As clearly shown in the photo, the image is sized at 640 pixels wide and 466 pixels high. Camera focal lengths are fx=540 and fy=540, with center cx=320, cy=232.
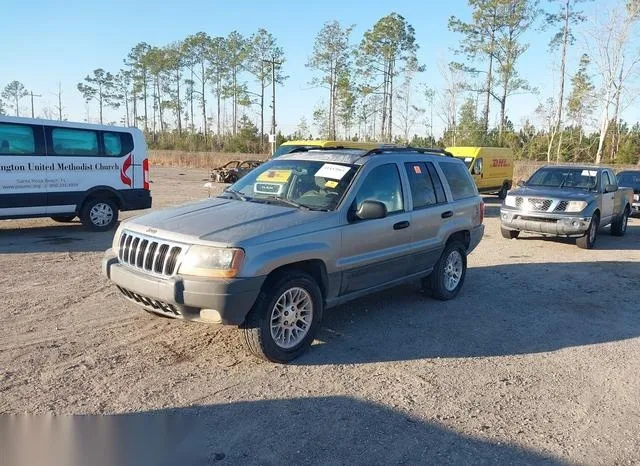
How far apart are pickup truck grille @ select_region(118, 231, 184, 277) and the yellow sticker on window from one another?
62.1 inches

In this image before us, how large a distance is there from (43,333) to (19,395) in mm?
1402

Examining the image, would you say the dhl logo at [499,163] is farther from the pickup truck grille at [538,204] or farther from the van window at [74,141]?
the van window at [74,141]

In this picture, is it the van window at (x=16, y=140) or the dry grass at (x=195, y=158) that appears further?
the dry grass at (x=195, y=158)

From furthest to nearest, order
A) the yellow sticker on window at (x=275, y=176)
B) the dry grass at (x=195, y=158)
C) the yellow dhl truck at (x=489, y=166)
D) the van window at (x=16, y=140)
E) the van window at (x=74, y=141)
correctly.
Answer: the dry grass at (x=195, y=158) < the yellow dhl truck at (x=489, y=166) < the van window at (x=74, y=141) < the van window at (x=16, y=140) < the yellow sticker on window at (x=275, y=176)

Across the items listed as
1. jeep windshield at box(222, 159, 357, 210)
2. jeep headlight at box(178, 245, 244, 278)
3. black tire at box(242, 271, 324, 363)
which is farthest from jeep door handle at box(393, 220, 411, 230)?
jeep headlight at box(178, 245, 244, 278)

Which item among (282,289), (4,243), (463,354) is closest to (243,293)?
(282,289)

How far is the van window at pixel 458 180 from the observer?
6922mm

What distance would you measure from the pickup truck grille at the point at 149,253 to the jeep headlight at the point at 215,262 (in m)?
0.15

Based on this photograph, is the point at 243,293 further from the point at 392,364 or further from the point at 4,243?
the point at 4,243

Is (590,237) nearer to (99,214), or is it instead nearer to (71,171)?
(99,214)

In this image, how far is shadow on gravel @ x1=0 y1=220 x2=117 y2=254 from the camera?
30.8ft

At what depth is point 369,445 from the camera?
3.46m

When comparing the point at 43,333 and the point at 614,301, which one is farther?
the point at 614,301

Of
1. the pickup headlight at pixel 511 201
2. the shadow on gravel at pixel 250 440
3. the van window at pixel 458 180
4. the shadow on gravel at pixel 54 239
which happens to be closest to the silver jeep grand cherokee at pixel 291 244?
the van window at pixel 458 180
